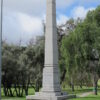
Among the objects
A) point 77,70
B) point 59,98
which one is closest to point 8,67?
point 77,70

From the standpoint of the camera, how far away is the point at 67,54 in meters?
28.5

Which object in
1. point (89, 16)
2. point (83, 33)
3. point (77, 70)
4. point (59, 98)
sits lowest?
point (59, 98)

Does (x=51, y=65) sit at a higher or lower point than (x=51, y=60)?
lower

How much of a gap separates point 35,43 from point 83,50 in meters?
12.8

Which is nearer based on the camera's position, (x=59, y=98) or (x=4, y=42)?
(x=59, y=98)

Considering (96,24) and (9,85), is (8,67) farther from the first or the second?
(96,24)

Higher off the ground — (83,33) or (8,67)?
(83,33)

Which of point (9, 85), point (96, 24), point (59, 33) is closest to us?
point (96, 24)

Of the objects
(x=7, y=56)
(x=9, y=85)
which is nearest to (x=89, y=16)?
(x=7, y=56)

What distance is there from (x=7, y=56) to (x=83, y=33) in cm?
1007

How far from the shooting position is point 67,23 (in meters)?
38.5

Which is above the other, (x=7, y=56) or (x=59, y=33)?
(x=59, y=33)

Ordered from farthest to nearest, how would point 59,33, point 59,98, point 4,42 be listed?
point 59,33 < point 4,42 < point 59,98

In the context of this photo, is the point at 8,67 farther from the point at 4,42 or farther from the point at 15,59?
the point at 4,42
